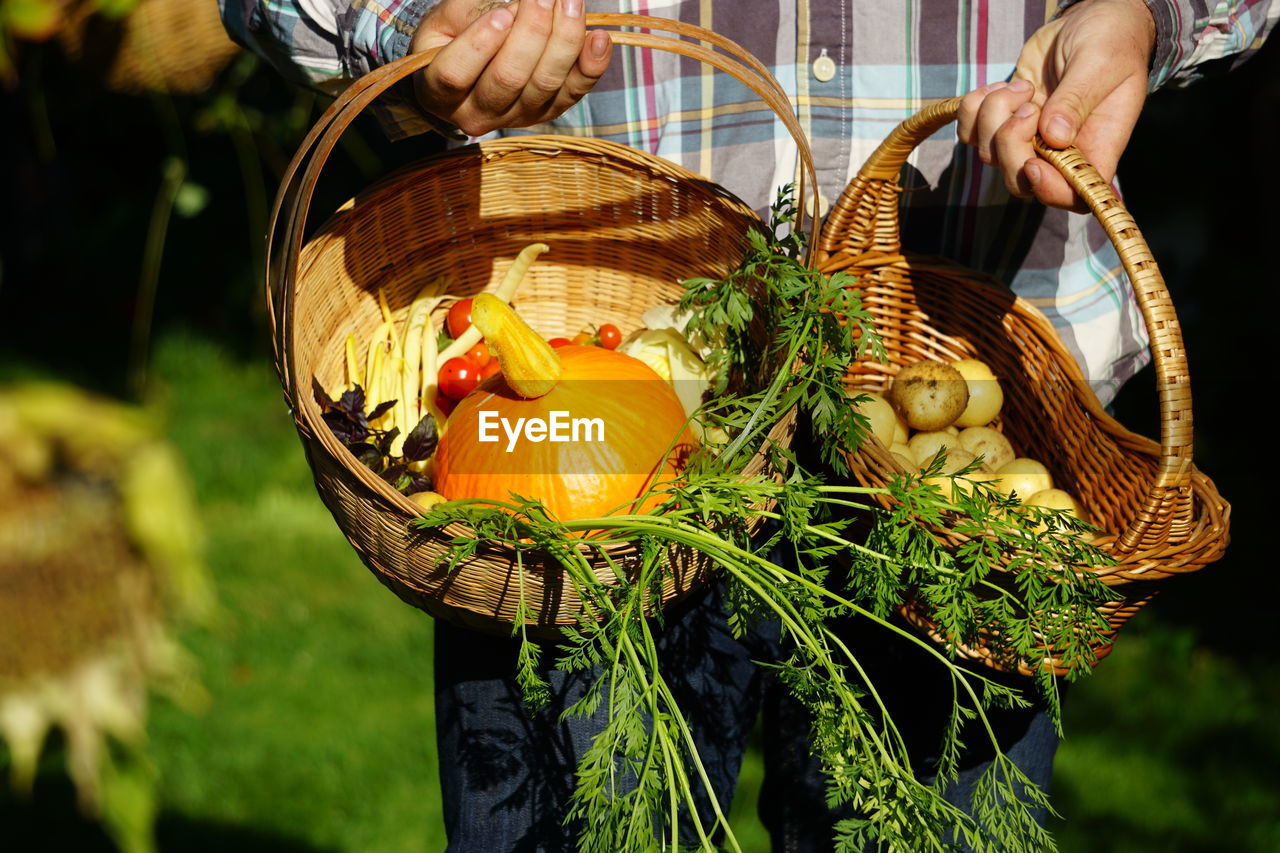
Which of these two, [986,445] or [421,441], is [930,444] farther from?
[421,441]

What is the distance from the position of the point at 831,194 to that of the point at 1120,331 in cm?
48

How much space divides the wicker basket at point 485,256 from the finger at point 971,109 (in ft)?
0.68

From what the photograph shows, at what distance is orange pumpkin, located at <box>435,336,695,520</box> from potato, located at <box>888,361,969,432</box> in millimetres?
344

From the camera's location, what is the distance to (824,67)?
5.07 feet

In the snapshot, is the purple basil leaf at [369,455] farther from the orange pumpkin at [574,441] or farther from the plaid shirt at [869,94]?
the plaid shirt at [869,94]

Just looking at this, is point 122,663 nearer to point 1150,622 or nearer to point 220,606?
point 220,606

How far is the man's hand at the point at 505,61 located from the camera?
1210mm

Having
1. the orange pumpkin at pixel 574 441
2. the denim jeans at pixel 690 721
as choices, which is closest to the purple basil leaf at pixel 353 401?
the orange pumpkin at pixel 574 441

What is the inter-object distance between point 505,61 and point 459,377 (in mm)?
552

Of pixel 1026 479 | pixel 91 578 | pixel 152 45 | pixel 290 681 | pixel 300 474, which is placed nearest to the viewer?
pixel 91 578

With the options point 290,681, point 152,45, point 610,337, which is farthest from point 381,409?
point 152,45

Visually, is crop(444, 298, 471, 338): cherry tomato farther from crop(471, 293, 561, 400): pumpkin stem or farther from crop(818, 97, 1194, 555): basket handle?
crop(818, 97, 1194, 555): basket handle

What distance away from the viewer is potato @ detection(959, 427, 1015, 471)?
1.59m

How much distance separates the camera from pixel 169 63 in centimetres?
300
